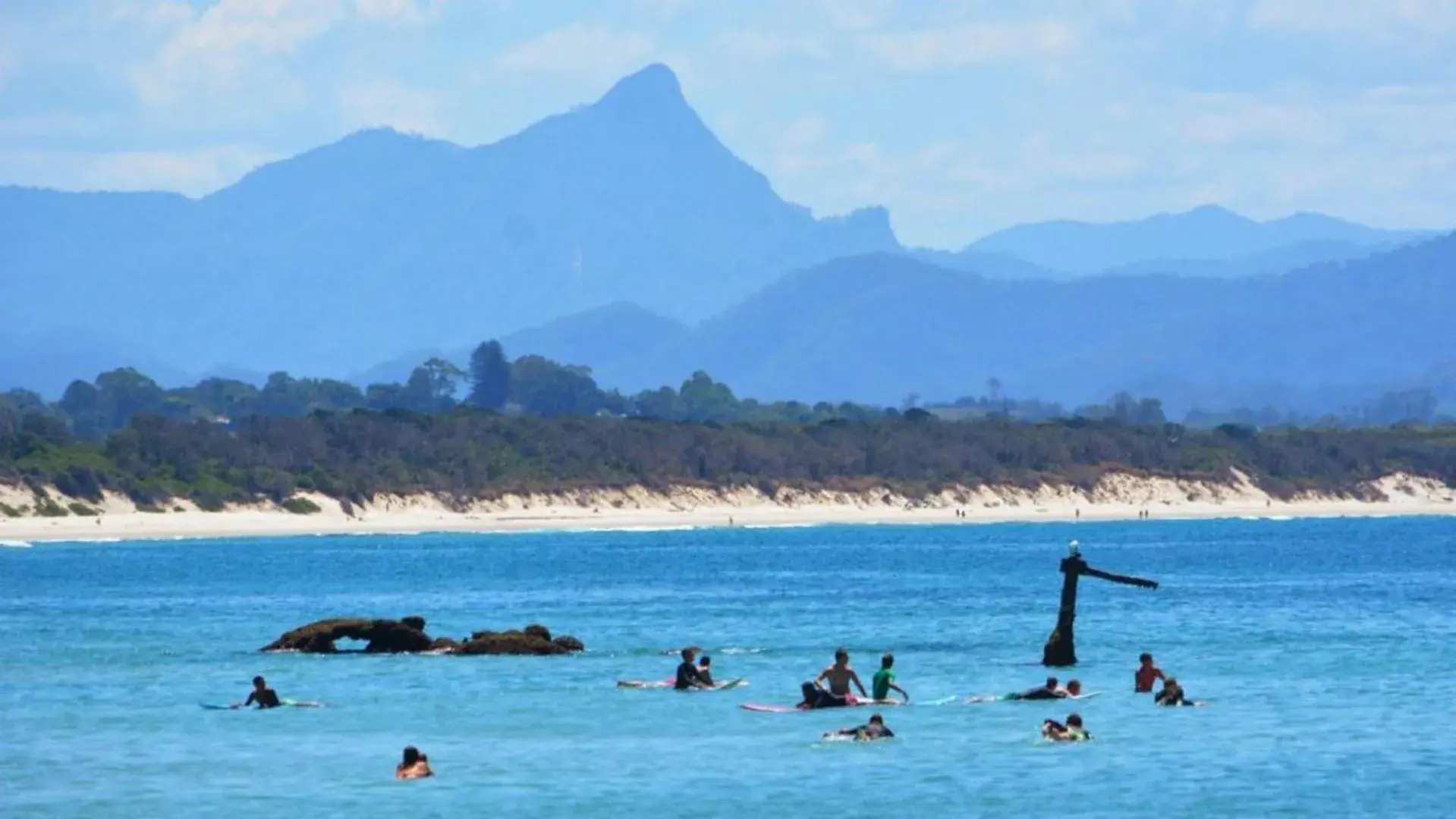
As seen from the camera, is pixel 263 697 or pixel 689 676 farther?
pixel 689 676

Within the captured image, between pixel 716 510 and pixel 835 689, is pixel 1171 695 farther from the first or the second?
pixel 716 510

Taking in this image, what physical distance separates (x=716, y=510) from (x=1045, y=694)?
119 metres

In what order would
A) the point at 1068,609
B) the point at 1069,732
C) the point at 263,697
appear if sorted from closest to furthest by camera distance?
the point at 1069,732 < the point at 263,697 < the point at 1068,609

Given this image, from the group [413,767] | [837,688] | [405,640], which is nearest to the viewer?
[413,767]

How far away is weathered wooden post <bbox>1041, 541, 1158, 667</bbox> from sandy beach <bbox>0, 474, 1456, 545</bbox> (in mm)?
86074

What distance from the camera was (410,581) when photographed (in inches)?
4008

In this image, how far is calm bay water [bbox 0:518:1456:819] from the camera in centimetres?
3988

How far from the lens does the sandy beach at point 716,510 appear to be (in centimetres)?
14275

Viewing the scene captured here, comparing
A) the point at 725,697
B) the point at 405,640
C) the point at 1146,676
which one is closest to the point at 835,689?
the point at 725,697

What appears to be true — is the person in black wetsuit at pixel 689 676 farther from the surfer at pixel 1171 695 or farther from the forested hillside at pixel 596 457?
the forested hillside at pixel 596 457

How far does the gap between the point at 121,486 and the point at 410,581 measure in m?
50.9

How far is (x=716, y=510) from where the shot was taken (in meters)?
170

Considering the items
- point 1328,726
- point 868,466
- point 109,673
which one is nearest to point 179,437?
point 868,466

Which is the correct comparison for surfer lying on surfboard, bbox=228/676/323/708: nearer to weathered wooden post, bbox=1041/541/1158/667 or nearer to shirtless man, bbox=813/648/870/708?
shirtless man, bbox=813/648/870/708
